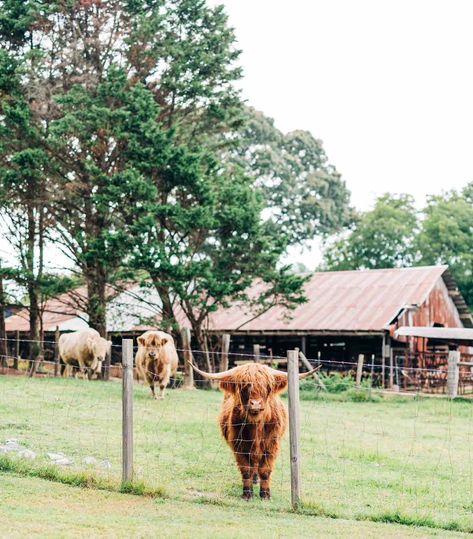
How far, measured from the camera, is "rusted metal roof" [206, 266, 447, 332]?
29219 mm

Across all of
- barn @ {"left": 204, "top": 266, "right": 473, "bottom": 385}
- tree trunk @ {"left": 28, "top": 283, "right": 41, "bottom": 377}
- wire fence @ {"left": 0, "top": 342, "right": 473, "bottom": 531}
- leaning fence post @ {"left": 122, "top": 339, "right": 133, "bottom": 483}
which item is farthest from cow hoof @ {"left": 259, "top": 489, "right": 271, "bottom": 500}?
barn @ {"left": 204, "top": 266, "right": 473, "bottom": 385}

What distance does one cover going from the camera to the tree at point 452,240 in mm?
40625

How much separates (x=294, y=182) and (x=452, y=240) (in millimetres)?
10210

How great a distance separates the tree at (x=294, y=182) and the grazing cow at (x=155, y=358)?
26194 mm

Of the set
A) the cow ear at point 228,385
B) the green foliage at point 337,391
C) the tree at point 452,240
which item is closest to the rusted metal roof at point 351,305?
the green foliage at point 337,391

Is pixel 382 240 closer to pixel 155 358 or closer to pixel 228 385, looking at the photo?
pixel 155 358

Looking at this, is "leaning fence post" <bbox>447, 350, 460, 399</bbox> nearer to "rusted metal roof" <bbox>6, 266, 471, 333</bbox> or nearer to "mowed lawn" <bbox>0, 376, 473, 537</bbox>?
"rusted metal roof" <bbox>6, 266, 471, 333</bbox>

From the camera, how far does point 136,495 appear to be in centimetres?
909

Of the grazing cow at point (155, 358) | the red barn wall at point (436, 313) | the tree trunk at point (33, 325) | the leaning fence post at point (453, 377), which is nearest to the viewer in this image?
the grazing cow at point (155, 358)

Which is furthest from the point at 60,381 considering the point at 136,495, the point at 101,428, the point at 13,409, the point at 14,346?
the point at 14,346

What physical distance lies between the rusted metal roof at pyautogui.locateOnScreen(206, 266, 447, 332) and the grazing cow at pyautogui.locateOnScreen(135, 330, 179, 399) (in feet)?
26.6

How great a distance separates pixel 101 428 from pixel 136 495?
465 centimetres

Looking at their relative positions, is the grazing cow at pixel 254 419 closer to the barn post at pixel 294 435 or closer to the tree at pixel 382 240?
the barn post at pixel 294 435

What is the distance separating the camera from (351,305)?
30.9 m
